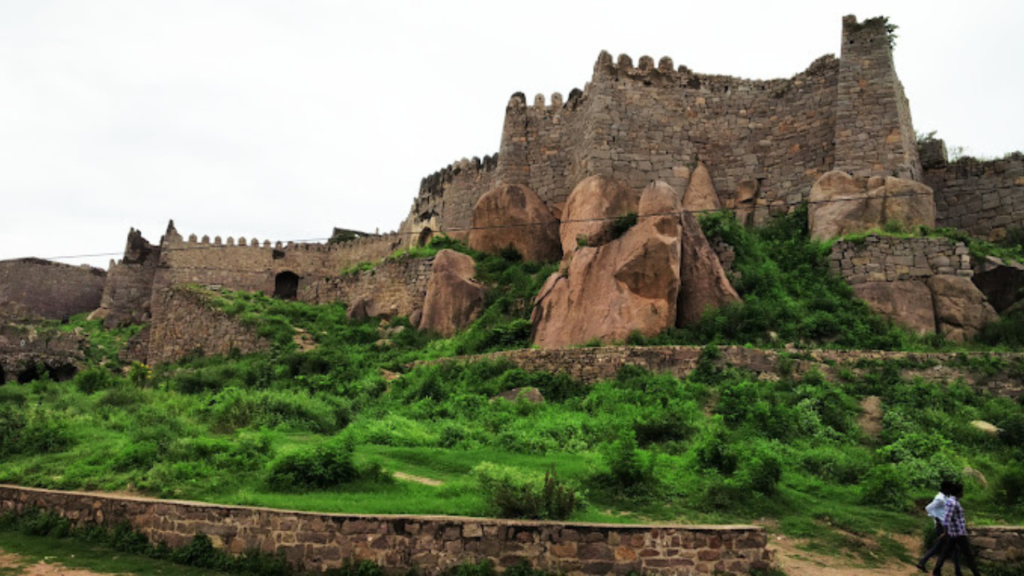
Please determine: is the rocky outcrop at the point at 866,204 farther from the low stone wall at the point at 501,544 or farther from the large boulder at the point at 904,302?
the low stone wall at the point at 501,544

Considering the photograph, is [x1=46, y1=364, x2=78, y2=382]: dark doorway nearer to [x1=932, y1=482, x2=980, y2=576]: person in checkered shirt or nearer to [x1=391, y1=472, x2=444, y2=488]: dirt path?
[x1=391, y1=472, x2=444, y2=488]: dirt path

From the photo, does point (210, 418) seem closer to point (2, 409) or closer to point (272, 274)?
point (2, 409)

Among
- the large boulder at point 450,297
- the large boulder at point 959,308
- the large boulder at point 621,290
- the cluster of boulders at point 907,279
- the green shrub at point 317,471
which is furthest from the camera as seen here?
the large boulder at point 450,297

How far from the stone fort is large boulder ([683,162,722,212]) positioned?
19 centimetres

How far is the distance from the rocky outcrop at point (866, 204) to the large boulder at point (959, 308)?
2724 millimetres

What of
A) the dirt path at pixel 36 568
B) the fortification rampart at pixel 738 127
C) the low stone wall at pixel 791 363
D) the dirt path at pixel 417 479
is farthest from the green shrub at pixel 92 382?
the fortification rampart at pixel 738 127

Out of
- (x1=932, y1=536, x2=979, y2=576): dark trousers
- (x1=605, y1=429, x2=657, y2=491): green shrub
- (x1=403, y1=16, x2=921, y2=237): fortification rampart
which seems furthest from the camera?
(x1=403, y1=16, x2=921, y2=237): fortification rampart

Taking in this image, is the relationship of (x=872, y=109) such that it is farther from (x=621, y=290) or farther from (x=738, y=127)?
(x=621, y=290)

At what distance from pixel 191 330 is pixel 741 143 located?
21.3 m

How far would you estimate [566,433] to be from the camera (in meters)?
15.8

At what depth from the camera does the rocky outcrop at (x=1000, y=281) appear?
21.4 meters

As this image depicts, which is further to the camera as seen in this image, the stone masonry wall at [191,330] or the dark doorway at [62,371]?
the stone masonry wall at [191,330]

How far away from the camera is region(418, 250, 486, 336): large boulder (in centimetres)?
2634

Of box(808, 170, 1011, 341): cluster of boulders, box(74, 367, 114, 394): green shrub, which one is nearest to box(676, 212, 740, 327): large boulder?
box(808, 170, 1011, 341): cluster of boulders
